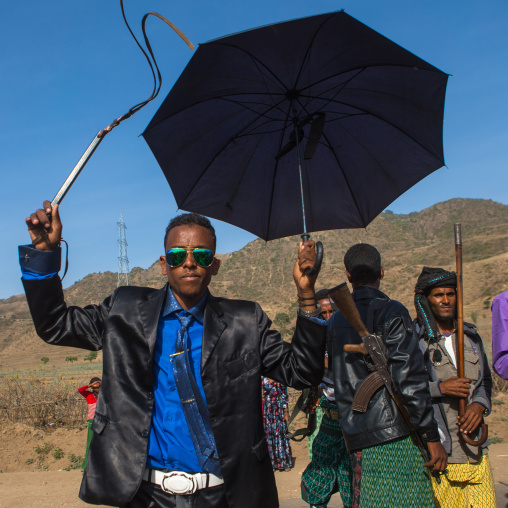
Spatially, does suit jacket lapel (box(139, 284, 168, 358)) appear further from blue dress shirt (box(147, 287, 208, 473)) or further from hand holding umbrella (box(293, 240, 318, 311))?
hand holding umbrella (box(293, 240, 318, 311))

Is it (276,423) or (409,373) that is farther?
(276,423)

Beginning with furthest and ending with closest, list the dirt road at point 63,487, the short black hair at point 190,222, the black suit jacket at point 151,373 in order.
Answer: the dirt road at point 63,487 → the short black hair at point 190,222 → the black suit jacket at point 151,373

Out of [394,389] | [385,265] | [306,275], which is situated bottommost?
[394,389]

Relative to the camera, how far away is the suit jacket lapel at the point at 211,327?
7.25 ft

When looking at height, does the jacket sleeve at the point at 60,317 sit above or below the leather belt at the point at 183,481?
above

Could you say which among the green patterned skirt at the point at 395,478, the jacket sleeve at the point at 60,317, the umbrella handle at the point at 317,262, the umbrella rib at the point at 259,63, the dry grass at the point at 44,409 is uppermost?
the umbrella rib at the point at 259,63

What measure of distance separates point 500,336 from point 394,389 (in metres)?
0.68

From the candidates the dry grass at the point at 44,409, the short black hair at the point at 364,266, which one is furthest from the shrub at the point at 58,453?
the short black hair at the point at 364,266

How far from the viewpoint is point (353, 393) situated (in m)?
2.96

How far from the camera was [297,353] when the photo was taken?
7.14 ft

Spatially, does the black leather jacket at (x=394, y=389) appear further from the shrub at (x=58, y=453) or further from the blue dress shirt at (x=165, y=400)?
the shrub at (x=58, y=453)

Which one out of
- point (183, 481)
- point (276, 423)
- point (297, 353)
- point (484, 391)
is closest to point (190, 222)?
point (297, 353)

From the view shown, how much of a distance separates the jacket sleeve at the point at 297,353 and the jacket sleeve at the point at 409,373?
2.61 ft

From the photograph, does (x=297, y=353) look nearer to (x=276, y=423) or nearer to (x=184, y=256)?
(x=184, y=256)
